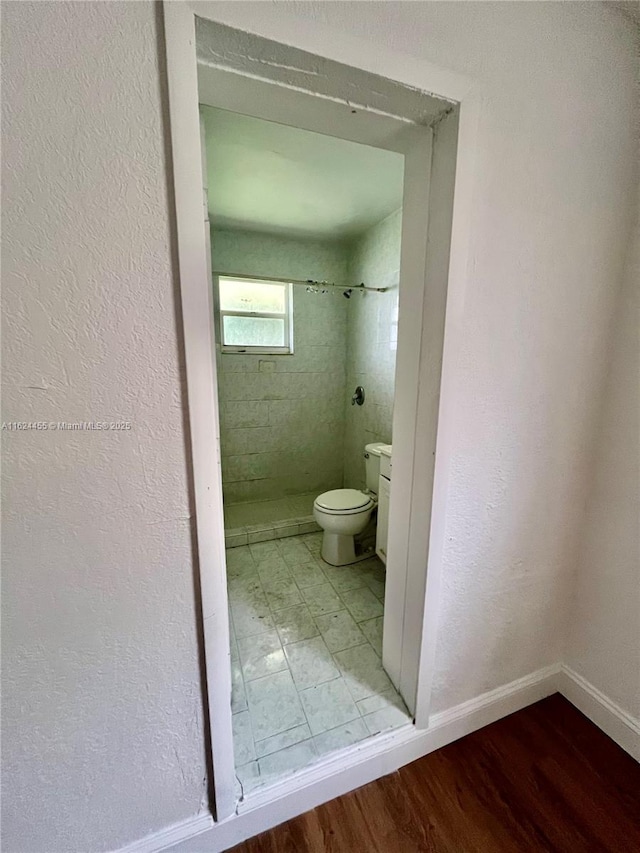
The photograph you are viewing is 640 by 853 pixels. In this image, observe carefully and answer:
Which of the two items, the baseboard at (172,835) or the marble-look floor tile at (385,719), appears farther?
the marble-look floor tile at (385,719)

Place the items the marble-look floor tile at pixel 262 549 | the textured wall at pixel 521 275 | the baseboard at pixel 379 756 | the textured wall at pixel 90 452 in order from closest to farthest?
the textured wall at pixel 90 452 → the textured wall at pixel 521 275 → the baseboard at pixel 379 756 → the marble-look floor tile at pixel 262 549

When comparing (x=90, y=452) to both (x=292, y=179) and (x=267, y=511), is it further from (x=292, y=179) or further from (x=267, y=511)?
(x=267, y=511)

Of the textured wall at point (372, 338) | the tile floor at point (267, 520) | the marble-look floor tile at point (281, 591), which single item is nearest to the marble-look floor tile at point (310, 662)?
the marble-look floor tile at point (281, 591)

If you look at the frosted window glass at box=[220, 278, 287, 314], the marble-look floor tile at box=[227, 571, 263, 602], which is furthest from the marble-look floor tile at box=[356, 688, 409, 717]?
the frosted window glass at box=[220, 278, 287, 314]

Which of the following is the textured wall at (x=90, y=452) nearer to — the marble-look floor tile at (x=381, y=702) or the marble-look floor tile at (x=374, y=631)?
the marble-look floor tile at (x=381, y=702)

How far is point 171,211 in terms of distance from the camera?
63 cm

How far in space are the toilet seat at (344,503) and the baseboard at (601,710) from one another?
1144 millimetres

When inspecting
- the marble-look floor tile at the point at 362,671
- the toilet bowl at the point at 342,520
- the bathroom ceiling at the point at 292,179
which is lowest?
the marble-look floor tile at the point at 362,671

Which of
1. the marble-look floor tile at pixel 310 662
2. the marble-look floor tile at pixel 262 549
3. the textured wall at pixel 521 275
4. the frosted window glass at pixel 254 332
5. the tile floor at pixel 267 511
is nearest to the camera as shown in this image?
the textured wall at pixel 521 275

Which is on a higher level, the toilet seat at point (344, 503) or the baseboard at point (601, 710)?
the toilet seat at point (344, 503)

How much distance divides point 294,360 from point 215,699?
7.82 ft

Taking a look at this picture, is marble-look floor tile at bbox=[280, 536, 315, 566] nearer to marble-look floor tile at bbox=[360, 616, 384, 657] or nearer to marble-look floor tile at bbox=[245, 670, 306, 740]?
marble-look floor tile at bbox=[360, 616, 384, 657]

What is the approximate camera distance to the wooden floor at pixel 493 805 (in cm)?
94

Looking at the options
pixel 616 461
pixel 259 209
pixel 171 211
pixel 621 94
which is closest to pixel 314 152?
pixel 259 209
